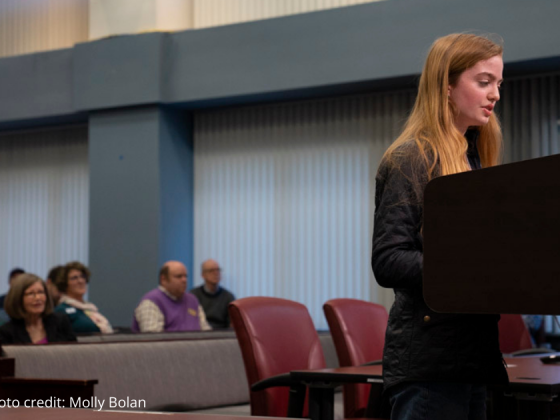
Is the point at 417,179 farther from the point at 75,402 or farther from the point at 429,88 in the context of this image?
the point at 75,402

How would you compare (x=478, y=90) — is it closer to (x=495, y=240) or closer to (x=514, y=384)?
(x=495, y=240)

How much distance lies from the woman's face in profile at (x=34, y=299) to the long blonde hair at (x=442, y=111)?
11.0ft

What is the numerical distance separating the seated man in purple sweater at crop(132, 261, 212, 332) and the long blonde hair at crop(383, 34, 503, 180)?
15.4ft

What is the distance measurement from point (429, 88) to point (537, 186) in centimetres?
64

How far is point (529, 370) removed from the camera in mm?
2520

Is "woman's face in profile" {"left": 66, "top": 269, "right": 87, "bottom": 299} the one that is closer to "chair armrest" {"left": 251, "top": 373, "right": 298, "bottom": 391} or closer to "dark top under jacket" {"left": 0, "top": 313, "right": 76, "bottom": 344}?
"dark top under jacket" {"left": 0, "top": 313, "right": 76, "bottom": 344}

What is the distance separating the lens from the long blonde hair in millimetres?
1659

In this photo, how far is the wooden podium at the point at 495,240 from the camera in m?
1.10

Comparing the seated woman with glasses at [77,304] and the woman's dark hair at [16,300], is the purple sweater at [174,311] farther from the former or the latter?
the woman's dark hair at [16,300]

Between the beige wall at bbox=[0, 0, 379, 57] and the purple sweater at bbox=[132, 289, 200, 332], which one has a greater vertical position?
the beige wall at bbox=[0, 0, 379, 57]

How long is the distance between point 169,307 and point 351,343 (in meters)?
3.23

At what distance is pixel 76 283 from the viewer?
242 inches

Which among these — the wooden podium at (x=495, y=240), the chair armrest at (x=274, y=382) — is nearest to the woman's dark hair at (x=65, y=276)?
the chair armrest at (x=274, y=382)

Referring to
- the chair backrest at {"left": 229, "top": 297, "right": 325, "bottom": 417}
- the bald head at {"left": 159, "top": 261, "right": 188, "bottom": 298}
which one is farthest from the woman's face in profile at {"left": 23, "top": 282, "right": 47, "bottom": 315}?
the chair backrest at {"left": 229, "top": 297, "right": 325, "bottom": 417}
